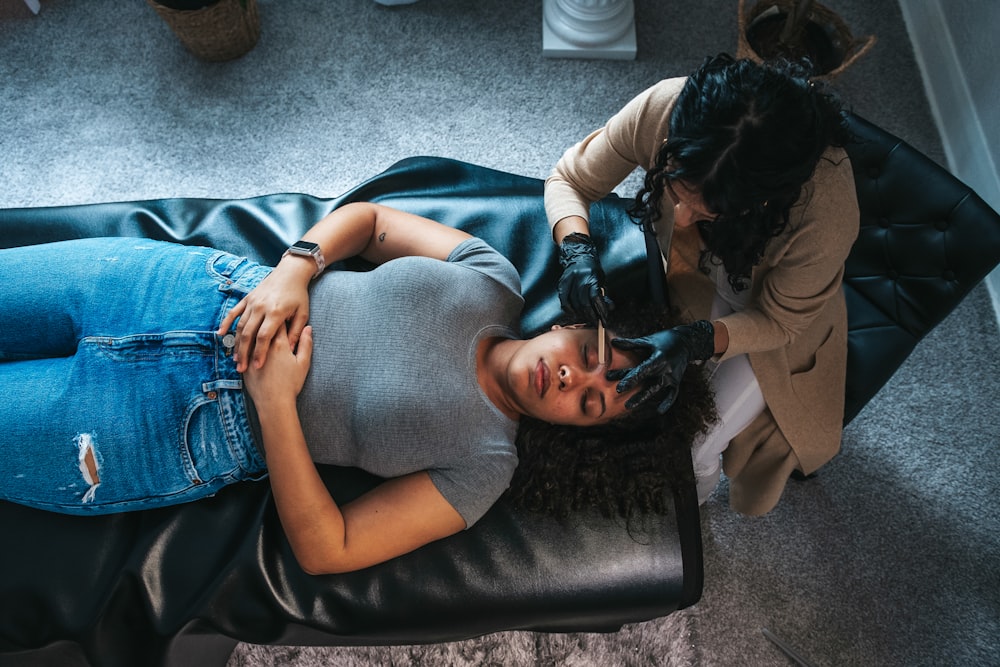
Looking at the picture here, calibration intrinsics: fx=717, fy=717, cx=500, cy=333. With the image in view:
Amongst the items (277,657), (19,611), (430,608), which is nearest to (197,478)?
(19,611)

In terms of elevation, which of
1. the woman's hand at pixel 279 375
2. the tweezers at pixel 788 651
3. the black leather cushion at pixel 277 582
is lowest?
the tweezers at pixel 788 651

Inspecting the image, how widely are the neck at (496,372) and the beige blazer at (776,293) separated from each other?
0.33 m

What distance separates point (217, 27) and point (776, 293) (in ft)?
6.41

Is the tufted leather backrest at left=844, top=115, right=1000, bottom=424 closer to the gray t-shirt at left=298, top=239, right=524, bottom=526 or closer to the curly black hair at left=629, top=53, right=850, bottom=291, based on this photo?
the curly black hair at left=629, top=53, right=850, bottom=291

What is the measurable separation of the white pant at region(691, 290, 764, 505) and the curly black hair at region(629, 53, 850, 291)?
1.22 feet

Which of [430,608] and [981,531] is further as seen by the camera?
[981,531]

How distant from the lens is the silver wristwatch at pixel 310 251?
54.0 inches

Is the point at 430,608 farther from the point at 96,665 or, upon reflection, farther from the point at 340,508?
the point at 96,665

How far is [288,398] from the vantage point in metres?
1.25

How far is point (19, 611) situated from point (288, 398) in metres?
0.62

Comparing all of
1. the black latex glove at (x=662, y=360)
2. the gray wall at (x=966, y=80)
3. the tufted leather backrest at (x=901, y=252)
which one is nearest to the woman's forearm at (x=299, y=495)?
the black latex glove at (x=662, y=360)

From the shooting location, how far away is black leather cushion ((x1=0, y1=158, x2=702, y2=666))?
1.29 meters

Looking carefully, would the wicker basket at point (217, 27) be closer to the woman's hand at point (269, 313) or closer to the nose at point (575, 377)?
the woman's hand at point (269, 313)

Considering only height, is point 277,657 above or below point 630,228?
below
